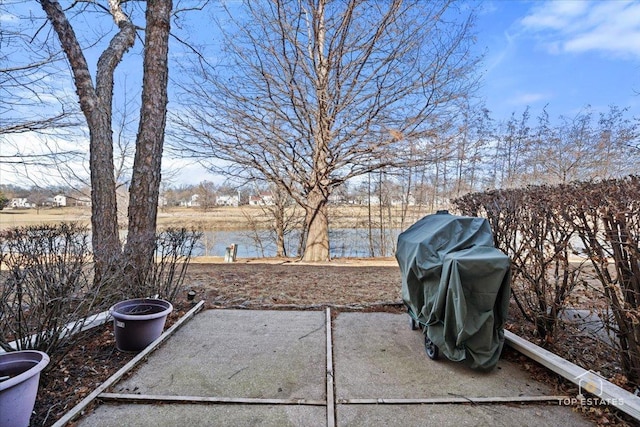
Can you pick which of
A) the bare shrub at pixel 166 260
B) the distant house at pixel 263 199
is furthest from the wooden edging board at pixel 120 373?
the distant house at pixel 263 199

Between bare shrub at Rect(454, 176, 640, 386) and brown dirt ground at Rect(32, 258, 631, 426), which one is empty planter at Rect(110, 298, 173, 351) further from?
bare shrub at Rect(454, 176, 640, 386)

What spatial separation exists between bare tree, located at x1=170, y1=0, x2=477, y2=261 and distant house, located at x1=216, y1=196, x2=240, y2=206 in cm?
431

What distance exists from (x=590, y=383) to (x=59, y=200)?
43.4 feet

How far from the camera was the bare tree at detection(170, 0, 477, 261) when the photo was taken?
21.2ft

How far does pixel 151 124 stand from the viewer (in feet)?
13.1

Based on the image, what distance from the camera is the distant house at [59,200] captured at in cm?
963

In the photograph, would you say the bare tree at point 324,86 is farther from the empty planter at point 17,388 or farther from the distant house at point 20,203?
the empty planter at point 17,388

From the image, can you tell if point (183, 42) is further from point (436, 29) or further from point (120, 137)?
point (120, 137)

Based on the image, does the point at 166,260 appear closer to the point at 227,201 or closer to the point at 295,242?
the point at 227,201

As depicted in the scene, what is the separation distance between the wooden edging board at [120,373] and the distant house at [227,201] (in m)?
8.92

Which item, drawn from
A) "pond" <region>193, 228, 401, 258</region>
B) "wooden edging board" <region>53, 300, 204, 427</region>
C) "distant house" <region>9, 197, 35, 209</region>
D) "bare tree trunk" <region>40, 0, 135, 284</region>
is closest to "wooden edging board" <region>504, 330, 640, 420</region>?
"wooden edging board" <region>53, 300, 204, 427</region>

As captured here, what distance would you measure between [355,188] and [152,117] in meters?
9.85

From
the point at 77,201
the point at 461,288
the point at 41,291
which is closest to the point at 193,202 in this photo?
the point at 77,201

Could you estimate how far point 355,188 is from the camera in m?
13.1
